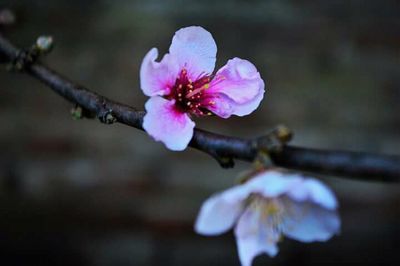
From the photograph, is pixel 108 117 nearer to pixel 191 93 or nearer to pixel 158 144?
pixel 191 93

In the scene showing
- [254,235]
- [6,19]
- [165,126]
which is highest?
[6,19]

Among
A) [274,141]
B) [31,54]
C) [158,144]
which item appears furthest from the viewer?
[158,144]

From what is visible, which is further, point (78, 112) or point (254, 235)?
point (254, 235)

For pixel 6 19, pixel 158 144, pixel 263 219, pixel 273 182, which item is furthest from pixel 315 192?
pixel 158 144

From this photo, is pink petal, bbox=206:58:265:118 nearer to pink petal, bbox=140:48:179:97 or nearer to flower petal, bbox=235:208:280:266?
pink petal, bbox=140:48:179:97

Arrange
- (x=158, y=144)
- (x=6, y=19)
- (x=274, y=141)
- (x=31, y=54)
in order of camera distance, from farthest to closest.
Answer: (x=158, y=144) → (x=6, y=19) → (x=31, y=54) → (x=274, y=141)

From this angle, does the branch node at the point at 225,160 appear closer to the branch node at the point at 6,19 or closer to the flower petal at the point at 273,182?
the flower petal at the point at 273,182
